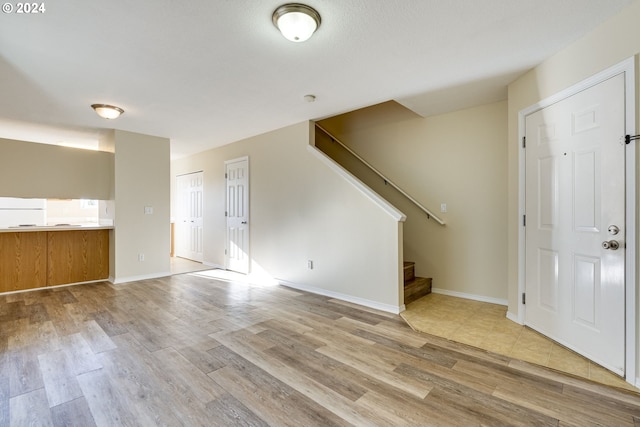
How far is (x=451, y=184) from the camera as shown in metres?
3.98

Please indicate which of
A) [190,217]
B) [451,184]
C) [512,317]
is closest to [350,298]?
[512,317]

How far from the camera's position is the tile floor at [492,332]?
6.96 ft

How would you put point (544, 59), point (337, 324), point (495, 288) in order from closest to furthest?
1. point (544, 59)
2. point (337, 324)
3. point (495, 288)

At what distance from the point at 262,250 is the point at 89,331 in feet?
8.33

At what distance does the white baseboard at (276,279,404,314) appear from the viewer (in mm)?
3345

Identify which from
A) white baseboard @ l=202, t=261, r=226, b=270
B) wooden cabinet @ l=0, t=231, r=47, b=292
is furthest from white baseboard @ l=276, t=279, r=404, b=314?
wooden cabinet @ l=0, t=231, r=47, b=292

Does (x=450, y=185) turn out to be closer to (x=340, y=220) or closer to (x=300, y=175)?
(x=340, y=220)

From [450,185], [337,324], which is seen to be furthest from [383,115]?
[337,324]

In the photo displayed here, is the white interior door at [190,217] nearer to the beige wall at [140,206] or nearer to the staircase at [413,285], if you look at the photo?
the beige wall at [140,206]

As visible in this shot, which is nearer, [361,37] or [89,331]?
[361,37]

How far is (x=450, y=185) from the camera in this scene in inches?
157

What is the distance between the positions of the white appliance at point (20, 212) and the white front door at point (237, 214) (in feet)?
14.0

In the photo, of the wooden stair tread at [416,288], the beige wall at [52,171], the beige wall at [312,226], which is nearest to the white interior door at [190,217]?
the beige wall at [312,226]

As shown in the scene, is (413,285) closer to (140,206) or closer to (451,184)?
(451,184)
